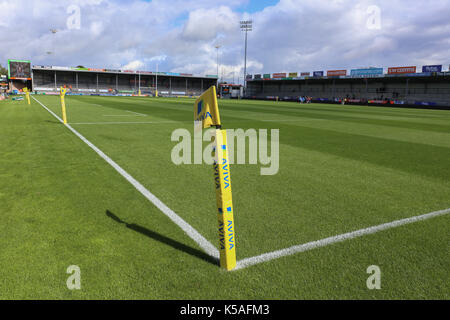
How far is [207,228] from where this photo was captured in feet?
12.1

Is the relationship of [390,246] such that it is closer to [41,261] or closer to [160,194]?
[160,194]

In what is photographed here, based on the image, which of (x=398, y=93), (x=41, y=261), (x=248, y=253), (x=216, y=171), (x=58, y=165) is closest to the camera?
(x=216, y=171)

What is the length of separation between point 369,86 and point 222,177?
Result: 72.5 metres

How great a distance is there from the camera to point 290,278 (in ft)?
8.83

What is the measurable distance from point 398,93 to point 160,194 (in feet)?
223

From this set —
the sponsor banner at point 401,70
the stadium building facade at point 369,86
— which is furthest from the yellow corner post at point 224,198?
the sponsor banner at point 401,70

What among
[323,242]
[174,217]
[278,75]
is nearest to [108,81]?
[278,75]

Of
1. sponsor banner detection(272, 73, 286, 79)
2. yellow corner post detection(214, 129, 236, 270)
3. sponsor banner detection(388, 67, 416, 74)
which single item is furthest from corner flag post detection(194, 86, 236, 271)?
sponsor banner detection(272, 73, 286, 79)

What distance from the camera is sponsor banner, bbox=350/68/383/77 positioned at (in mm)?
57275

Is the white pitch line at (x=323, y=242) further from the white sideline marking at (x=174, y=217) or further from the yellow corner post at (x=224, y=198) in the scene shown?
the white sideline marking at (x=174, y=217)

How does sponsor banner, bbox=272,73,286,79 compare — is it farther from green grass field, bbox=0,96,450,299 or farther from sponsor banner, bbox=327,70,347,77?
green grass field, bbox=0,96,450,299

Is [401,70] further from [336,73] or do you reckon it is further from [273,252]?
[273,252]
